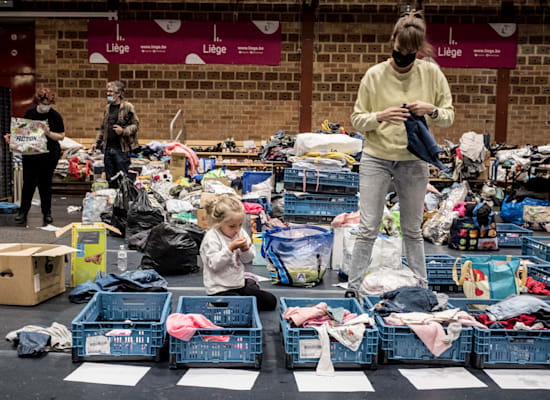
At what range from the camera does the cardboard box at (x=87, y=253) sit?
3.94m

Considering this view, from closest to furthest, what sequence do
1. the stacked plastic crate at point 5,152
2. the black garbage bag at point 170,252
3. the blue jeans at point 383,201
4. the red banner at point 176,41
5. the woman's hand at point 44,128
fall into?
the blue jeans at point 383,201, the black garbage bag at point 170,252, the woman's hand at point 44,128, the stacked plastic crate at point 5,152, the red banner at point 176,41

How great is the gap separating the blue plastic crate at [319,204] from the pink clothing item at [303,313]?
7.96 ft

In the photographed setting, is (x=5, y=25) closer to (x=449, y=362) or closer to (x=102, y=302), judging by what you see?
Result: (x=102, y=302)

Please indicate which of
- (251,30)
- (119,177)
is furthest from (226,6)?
(119,177)

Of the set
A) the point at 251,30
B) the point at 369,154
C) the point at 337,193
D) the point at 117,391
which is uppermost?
the point at 251,30

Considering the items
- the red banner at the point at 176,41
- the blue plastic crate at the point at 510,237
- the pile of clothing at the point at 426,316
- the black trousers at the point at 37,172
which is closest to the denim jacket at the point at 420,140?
the pile of clothing at the point at 426,316

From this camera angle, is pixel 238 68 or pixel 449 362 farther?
pixel 238 68

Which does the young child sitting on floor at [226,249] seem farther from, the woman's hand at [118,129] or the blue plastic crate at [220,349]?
the woman's hand at [118,129]

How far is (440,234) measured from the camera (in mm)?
6051

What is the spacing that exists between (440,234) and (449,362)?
11.8 ft

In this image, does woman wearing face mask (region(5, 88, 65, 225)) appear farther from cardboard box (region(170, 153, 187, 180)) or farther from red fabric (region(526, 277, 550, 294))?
red fabric (region(526, 277, 550, 294))

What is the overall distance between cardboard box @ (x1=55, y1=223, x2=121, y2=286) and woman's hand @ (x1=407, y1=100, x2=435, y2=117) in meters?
2.24

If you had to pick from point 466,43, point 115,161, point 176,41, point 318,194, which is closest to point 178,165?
point 115,161

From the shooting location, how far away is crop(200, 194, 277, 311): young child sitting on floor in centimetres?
307
